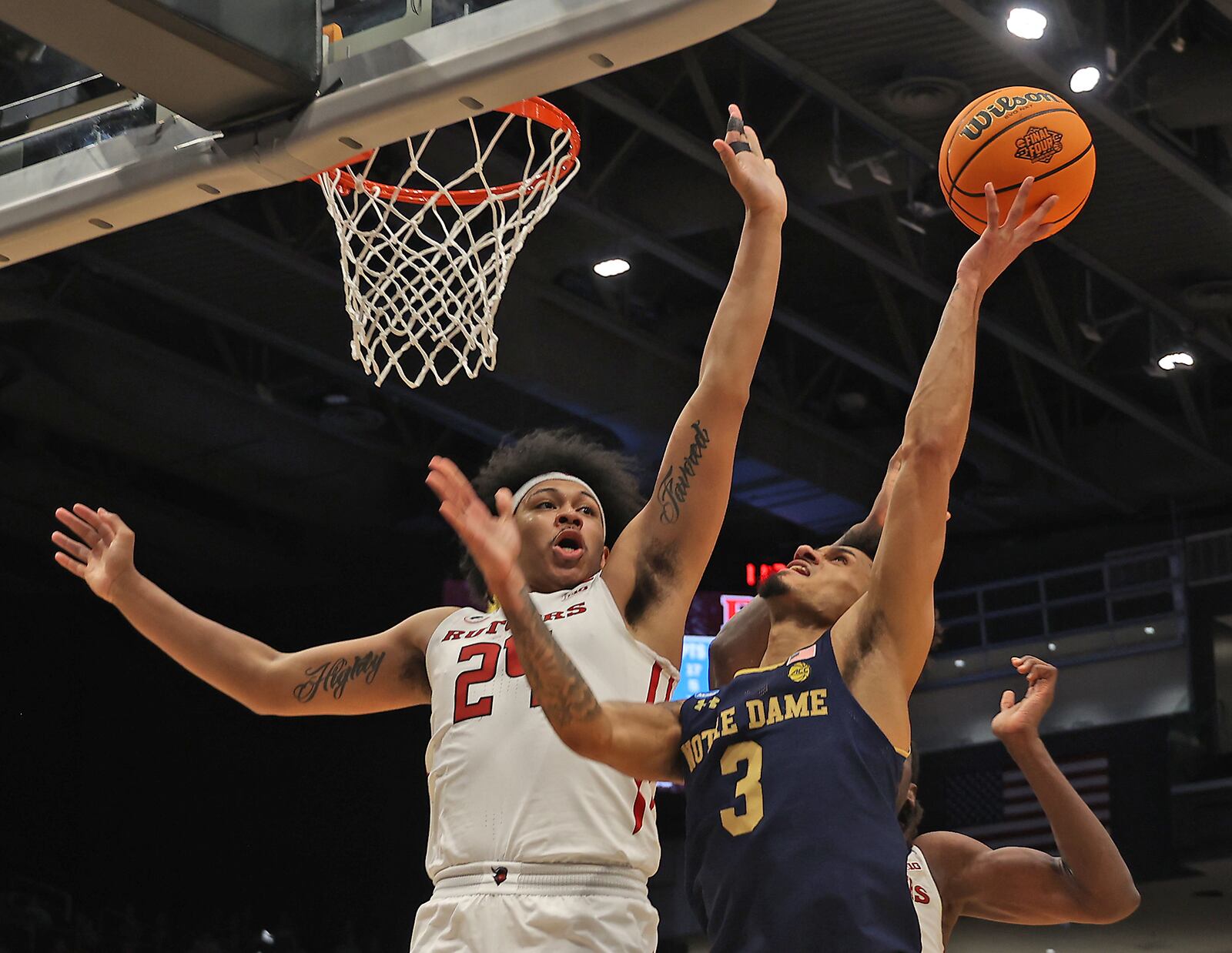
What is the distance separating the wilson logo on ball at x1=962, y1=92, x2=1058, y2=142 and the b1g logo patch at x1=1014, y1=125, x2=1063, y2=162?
11cm

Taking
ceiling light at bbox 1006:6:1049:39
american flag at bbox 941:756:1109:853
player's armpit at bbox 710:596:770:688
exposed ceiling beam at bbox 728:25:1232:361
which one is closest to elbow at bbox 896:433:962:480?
player's armpit at bbox 710:596:770:688

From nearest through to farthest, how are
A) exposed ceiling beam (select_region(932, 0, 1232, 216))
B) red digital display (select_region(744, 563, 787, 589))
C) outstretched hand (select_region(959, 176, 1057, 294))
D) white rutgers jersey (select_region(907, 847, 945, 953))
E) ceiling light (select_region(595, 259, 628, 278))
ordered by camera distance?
outstretched hand (select_region(959, 176, 1057, 294)) → white rutgers jersey (select_region(907, 847, 945, 953)) → exposed ceiling beam (select_region(932, 0, 1232, 216)) → ceiling light (select_region(595, 259, 628, 278)) → red digital display (select_region(744, 563, 787, 589))

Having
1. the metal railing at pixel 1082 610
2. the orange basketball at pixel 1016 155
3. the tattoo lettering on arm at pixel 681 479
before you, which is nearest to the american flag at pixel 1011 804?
the metal railing at pixel 1082 610

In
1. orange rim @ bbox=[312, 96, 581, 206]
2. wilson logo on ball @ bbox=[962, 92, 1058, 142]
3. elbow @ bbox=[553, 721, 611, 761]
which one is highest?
orange rim @ bbox=[312, 96, 581, 206]

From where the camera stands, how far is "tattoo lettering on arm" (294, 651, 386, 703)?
12.2 feet

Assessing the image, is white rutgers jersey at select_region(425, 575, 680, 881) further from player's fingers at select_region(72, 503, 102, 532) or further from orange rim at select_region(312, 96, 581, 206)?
orange rim at select_region(312, 96, 581, 206)

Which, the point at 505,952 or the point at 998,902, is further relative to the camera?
the point at 998,902

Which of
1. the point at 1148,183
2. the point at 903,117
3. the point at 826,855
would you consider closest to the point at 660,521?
the point at 826,855

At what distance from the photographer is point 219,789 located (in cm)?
1378

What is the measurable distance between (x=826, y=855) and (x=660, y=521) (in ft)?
3.36

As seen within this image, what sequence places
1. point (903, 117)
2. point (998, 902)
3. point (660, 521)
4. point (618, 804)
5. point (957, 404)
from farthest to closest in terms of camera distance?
1. point (903, 117)
2. point (998, 902)
3. point (660, 521)
4. point (618, 804)
5. point (957, 404)

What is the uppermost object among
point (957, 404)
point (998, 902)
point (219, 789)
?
point (219, 789)

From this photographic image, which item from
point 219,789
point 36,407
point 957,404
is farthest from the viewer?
point 219,789

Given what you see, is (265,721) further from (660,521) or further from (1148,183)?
(660,521)
